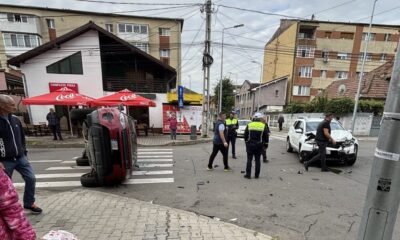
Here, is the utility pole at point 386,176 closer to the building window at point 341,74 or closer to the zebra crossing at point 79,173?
the zebra crossing at point 79,173

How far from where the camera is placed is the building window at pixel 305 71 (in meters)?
33.5

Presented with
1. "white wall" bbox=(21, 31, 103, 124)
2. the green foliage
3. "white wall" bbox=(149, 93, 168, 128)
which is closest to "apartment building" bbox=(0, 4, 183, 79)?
"white wall" bbox=(149, 93, 168, 128)

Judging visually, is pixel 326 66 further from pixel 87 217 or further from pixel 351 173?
pixel 87 217

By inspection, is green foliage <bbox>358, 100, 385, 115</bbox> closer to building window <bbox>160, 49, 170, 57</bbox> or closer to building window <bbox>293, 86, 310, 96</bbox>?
building window <bbox>293, 86, 310, 96</bbox>

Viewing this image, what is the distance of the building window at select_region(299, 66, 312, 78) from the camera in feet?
110

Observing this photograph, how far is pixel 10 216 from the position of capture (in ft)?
5.23

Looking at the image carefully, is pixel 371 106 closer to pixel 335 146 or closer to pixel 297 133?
pixel 297 133

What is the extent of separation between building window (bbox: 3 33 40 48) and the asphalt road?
2994 centimetres

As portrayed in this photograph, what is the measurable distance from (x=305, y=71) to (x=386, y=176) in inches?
1435

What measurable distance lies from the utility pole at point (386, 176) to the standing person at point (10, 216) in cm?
269

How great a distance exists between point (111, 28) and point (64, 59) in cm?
1985

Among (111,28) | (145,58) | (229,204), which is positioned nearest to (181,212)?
(229,204)

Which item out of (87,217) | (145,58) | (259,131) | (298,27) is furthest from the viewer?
(298,27)

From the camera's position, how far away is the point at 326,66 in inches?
1335
